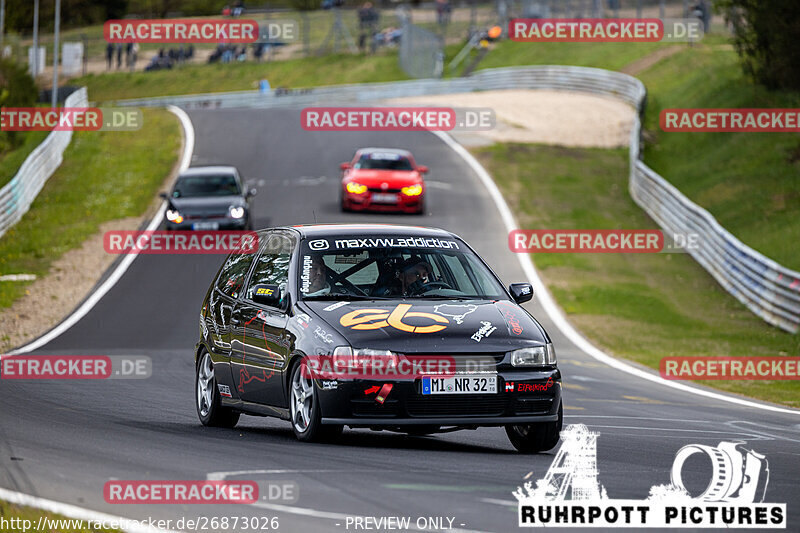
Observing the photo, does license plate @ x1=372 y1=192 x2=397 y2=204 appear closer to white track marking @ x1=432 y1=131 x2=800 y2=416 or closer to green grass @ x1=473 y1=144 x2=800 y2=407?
white track marking @ x1=432 y1=131 x2=800 y2=416

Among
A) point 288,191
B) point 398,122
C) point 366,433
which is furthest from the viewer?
point 398,122

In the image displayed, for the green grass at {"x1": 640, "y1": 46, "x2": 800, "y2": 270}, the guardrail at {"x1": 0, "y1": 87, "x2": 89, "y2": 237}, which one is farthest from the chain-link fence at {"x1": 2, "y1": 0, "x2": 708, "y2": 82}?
the guardrail at {"x1": 0, "y1": 87, "x2": 89, "y2": 237}

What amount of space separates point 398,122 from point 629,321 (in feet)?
85.4

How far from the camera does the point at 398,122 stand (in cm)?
4834

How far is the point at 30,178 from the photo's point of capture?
3484cm

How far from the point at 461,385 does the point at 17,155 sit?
39.2 meters

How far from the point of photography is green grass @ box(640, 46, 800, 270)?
30000 millimetres

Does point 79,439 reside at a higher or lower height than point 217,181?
higher

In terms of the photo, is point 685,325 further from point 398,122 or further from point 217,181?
point 398,122

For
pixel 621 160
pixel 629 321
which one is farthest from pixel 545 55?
pixel 629 321

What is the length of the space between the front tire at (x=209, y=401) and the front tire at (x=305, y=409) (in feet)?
5.13

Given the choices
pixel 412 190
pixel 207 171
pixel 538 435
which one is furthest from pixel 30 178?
pixel 538 435

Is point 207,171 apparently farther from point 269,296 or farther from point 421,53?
point 421,53

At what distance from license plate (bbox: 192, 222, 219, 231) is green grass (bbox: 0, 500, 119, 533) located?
21434 millimetres
